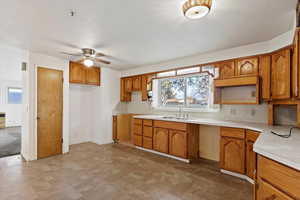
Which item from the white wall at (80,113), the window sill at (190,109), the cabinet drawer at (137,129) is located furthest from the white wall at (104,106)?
the window sill at (190,109)

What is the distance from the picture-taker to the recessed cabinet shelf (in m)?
2.81

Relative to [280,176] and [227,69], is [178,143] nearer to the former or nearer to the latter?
[227,69]

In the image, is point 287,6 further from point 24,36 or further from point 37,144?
point 37,144

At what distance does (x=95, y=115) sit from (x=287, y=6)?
16.0ft

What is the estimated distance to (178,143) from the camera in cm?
354

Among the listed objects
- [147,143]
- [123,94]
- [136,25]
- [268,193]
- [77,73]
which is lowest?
[147,143]

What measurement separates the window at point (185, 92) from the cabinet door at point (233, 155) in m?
0.88

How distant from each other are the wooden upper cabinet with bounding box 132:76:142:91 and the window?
474mm

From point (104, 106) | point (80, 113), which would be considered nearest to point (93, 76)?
point (104, 106)

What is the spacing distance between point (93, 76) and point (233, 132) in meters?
3.96

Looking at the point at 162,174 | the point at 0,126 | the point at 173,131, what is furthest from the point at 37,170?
the point at 0,126

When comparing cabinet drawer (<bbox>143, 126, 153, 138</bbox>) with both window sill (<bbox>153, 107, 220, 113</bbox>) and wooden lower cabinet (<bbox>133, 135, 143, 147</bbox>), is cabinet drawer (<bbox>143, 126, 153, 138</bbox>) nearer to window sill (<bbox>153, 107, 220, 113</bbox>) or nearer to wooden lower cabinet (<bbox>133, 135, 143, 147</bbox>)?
wooden lower cabinet (<bbox>133, 135, 143, 147</bbox>)

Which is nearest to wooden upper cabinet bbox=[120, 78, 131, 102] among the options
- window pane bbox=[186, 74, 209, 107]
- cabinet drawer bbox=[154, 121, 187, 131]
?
cabinet drawer bbox=[154, 121, 187, 131]

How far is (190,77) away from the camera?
4000 mm
